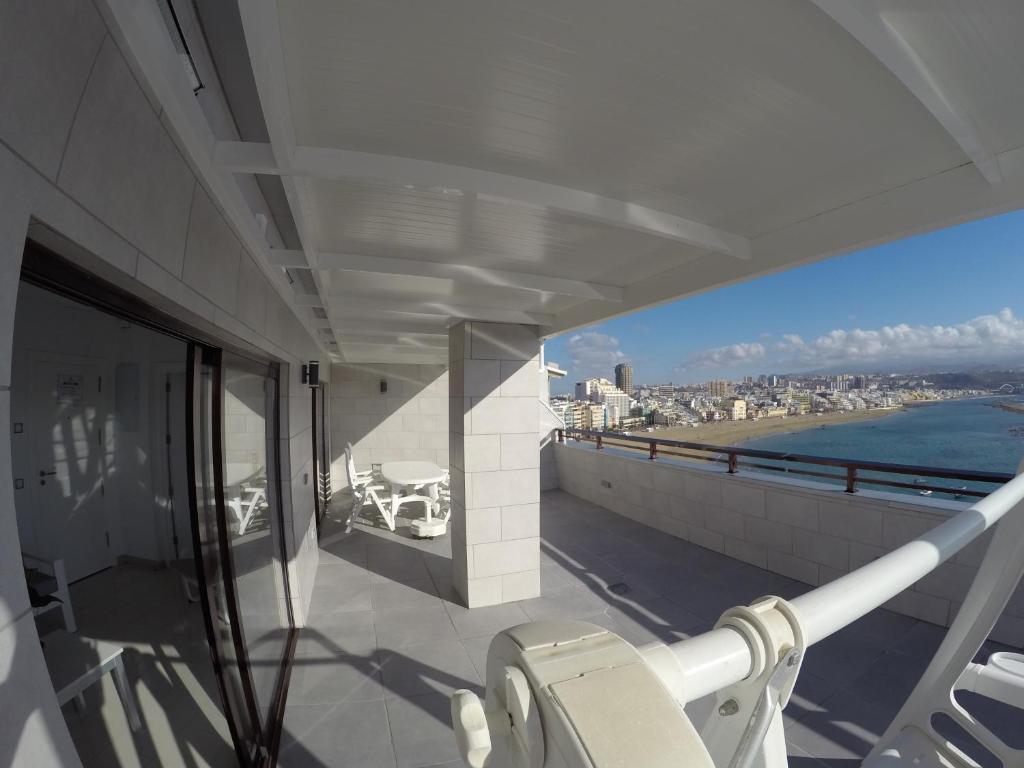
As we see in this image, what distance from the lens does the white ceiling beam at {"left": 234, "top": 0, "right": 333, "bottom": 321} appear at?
2.56 ft

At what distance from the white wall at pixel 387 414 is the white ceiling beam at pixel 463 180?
703 cm

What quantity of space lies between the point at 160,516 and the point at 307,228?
1141 millimetres

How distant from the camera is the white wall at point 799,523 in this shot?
3115 millimetres

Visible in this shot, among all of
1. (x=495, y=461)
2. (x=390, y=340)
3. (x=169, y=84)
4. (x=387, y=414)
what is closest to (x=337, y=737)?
(x=495, y=461)

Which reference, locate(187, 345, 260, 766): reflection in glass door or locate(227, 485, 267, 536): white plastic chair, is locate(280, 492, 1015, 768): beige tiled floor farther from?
locate(227, 485, 267, 536): white plastic chair

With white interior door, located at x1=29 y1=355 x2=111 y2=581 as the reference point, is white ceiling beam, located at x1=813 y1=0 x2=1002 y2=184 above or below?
above

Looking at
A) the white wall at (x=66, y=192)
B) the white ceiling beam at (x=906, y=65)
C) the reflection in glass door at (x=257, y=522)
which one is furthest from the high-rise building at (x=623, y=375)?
the white wall at (x=66, y=192)

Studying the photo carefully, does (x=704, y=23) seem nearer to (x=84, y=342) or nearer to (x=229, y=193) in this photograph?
(x=229, y=193)

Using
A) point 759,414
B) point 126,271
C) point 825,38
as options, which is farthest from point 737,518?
point 126,271

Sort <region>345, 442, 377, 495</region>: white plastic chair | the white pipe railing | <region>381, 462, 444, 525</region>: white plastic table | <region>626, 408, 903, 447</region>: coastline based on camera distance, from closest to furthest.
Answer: the white pipe railing < <region>381, 462, 444, 525</region>: white plastic table < <region>626, 408, 903, 447</region>: coastline < <region>345, 442, 377, 495</region>: white plastic chair

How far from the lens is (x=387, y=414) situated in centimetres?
835

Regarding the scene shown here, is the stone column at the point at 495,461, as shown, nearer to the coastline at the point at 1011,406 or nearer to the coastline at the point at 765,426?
the coastline at the point at 765,426

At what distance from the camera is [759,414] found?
6.86 m

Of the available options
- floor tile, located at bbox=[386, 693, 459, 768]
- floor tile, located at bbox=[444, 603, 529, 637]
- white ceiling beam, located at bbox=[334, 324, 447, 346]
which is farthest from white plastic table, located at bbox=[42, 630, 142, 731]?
white ceiling beam, located at bbox=[334, 324, 447, 346]
